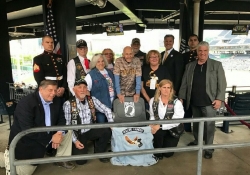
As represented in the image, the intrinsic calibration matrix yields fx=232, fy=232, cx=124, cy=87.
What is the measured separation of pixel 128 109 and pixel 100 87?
0.58m

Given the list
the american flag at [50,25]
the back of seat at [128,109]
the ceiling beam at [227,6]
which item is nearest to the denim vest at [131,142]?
the back of seat at [128,109]

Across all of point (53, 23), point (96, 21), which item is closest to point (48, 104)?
point (53, 23)

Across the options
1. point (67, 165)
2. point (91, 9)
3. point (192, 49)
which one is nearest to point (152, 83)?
point (192, 49)

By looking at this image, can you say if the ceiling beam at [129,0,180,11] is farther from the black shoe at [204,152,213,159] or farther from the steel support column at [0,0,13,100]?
the black shoe at [204,152,213,159]

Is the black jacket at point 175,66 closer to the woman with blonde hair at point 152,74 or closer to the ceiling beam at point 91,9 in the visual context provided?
the woman with blonde hair at point 152,74

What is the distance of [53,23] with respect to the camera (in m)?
4.52

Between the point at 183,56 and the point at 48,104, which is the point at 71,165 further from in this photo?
the point at 183,56

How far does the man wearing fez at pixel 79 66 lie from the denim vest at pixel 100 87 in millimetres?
232

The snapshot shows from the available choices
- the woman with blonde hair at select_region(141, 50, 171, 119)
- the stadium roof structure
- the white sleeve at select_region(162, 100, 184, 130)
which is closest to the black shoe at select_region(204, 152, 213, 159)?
the white sleeve at select_region(162, 100, 184, 130)

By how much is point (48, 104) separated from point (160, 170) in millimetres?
1728

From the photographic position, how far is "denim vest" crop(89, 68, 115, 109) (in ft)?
11.5

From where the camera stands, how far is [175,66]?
402cm

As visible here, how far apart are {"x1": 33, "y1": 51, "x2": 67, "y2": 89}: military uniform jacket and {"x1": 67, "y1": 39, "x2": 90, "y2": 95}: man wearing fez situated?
0.47 ft

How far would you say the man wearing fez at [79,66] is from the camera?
362 centimetres
